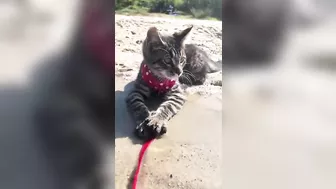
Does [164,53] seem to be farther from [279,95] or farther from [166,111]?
[279,95]

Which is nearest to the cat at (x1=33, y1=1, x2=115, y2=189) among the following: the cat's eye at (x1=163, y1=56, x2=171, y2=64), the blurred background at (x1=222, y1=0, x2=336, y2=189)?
the cat's eye at (x1=163, y1=56, x2=171, y2=64)

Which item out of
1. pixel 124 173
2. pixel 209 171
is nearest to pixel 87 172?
pixel 124 173

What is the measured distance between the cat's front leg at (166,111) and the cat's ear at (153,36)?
0.47ft

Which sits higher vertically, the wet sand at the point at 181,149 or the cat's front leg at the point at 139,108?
the cat's front leg at the point at 139,108

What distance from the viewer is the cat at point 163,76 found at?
1282 mm

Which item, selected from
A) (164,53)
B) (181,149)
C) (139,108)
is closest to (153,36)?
(164,53)

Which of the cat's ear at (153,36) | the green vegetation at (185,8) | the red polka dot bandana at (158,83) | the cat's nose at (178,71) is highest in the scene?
the green vegetation at (185,8)

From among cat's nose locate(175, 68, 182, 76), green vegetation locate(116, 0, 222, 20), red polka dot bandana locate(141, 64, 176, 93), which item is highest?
green vegetation locate(116, 0, 222, 20)

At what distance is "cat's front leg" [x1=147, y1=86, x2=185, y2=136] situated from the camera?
1279 millimetres

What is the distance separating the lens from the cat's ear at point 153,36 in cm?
128

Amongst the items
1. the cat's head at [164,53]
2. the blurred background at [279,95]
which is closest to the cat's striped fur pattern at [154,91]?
the cat's head at [164,53]

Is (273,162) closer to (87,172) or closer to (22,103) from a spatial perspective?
(87,172)

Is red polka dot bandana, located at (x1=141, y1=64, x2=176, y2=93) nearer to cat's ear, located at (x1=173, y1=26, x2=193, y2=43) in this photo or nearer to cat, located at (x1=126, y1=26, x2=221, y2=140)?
cat, located at (x1=126, y1=26, x2=221, y2=140)

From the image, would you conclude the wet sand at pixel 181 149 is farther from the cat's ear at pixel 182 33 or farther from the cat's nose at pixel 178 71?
the cat's ear at pixel 182 33
